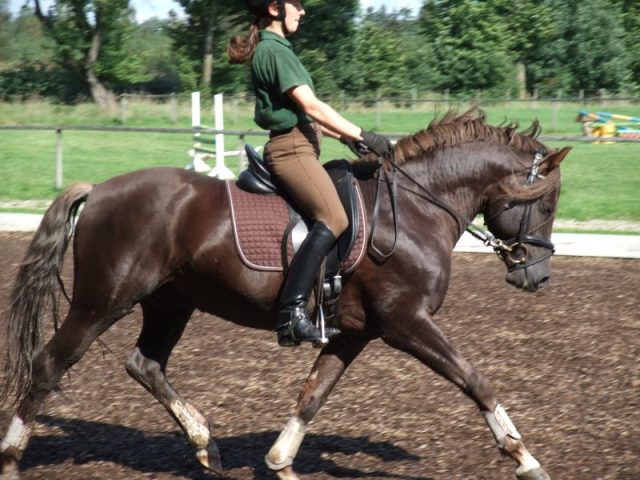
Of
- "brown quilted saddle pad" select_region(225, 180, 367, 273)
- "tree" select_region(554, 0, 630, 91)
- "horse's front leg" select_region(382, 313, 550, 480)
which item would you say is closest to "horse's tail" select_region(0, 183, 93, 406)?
"brown quilted saddle pad" select_region(225, 180, 367, 273)

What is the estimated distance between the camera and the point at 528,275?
17.5 ft

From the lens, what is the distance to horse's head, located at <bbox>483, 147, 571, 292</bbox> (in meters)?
5.31

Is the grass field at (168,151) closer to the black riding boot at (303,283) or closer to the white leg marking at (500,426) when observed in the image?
the black riding boot at (303,283)

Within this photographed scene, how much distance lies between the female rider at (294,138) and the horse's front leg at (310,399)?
14.7 inches

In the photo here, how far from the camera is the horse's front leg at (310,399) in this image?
5.12 metres

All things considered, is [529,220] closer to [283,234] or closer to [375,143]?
[375,143]

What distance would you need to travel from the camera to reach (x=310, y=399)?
530 centimetres

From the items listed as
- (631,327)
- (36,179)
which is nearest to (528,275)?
(631,327)

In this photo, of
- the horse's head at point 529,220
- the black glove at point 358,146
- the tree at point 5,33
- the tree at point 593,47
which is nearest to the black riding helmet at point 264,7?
the black glove at point 358,146

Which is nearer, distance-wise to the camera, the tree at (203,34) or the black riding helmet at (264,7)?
the black riding helmet at (264,7)

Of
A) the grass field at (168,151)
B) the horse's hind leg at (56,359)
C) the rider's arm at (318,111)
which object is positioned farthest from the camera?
the grass field at (168,151)

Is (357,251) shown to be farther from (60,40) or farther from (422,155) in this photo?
(60,40)

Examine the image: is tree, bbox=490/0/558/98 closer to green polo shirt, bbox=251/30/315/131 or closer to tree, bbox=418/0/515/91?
tree, bbox=418/0/515/91

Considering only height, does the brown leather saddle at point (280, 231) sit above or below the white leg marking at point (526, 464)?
above
